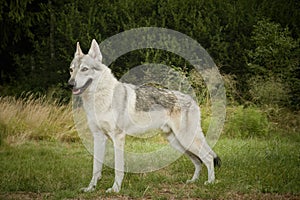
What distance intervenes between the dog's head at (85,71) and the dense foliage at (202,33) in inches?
281

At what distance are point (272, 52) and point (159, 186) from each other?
8335 mm

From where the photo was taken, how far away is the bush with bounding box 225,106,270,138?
11055 millimetres

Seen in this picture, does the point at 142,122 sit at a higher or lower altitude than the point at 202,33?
lower

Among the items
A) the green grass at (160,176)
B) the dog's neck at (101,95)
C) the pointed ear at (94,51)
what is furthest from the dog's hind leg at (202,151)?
the pointed ear at (94,51)

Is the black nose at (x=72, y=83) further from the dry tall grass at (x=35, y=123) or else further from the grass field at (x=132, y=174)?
the dry tall grass at (x=35, y=123)

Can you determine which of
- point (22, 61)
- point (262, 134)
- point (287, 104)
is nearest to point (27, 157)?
point (262, 134)

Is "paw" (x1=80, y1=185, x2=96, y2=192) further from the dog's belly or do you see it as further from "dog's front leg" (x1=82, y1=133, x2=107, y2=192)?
the dog's belly

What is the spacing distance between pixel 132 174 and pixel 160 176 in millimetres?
511

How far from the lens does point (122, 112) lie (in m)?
6.29

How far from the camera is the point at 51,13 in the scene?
15875mm

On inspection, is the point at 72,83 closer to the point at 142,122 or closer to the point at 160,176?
the point at 142,122

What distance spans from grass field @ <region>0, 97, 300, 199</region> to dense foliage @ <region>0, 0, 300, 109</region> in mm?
2394

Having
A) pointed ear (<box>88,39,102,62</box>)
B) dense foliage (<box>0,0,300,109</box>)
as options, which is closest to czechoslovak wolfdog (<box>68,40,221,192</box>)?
pointed ear (<box>88,39,102,62</box>)

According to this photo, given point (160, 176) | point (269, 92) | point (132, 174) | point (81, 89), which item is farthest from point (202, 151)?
point (269, 92)
